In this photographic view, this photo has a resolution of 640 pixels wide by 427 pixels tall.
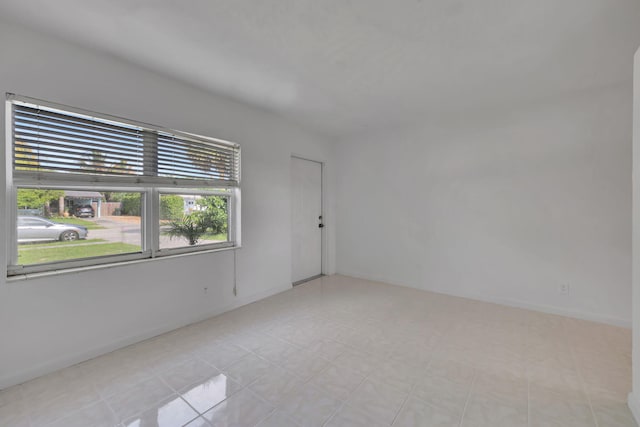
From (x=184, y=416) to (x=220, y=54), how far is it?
262 centimetres


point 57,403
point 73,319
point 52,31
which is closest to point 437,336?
point 57,403

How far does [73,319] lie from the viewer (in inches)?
86.8

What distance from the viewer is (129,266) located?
252 centimetres

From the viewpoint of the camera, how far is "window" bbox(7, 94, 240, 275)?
2.05 metres

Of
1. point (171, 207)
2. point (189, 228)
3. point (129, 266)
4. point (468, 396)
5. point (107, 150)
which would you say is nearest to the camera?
point (468, 396)

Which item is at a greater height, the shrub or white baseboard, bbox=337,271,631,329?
the shrub

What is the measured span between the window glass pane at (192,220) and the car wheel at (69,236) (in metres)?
0.66

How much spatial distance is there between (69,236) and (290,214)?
8.27 ft

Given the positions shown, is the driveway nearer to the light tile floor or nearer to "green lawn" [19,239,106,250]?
"green lawn" [19,239,106,250]

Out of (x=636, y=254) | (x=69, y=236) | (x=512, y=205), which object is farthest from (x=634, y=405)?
(x=69, y=236)

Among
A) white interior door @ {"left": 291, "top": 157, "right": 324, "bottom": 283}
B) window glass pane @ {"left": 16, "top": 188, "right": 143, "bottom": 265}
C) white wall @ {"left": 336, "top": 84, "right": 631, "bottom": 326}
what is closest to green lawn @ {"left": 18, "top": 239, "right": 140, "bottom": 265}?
window glass pane @ {"left": 16, "top": 188, "right": 143, "bottom": 265}

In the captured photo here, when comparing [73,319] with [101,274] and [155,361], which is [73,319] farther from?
[155,361]

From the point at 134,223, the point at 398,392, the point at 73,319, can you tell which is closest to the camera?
the point at 398,392

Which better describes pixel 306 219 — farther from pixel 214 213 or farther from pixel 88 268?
pixel 88 268
